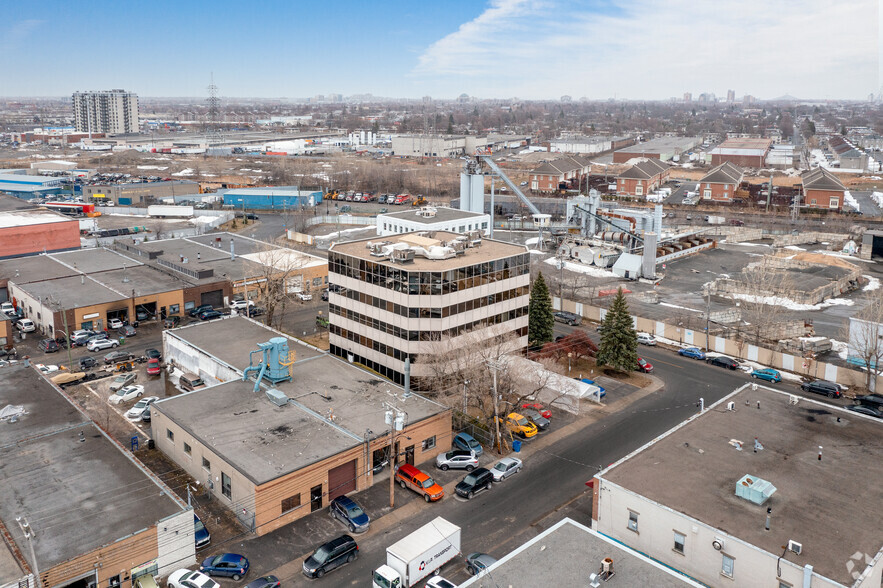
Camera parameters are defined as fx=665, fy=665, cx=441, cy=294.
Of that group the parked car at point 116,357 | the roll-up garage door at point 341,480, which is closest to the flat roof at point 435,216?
the parked car at point 116,357

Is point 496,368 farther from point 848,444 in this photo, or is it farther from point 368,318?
point 848,444

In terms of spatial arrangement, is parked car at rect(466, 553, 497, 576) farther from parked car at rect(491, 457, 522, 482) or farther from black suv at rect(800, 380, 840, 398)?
black suv at rect(800, 380, 840, 398)

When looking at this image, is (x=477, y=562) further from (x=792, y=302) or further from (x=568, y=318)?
(x=792, y=302)

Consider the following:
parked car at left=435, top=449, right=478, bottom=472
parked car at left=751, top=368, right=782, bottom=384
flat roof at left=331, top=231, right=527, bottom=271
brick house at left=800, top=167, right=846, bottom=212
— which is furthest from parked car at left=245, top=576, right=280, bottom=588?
brick house at left=800, top=167, right=846, bottom=212

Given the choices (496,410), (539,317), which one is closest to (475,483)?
(496,410)

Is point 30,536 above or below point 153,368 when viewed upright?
above

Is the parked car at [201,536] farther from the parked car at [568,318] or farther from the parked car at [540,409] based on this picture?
the parked car at [568,318]

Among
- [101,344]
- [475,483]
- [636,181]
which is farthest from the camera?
[636,181]
